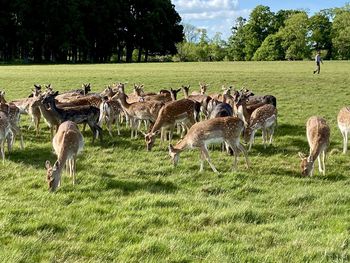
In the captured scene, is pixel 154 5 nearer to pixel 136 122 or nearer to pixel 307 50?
pixel 307 50

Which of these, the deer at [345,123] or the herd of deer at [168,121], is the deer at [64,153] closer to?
the herd of deer at [168,121]

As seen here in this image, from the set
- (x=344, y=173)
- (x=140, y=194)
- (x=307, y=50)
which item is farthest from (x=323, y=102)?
(x=307, y=50)

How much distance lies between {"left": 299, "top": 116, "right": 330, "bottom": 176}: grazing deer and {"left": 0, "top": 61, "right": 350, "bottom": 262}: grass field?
22 cm

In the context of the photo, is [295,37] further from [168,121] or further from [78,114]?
[78,114]

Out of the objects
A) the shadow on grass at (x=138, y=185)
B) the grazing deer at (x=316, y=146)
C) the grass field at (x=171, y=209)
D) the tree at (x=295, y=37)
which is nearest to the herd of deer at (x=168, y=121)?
the grazing deer at (x=316, y=146)

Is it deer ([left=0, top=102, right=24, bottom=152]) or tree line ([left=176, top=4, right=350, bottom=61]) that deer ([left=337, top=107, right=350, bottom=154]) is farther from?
tree line ([left=176, top=4, right=350, bottom=61])

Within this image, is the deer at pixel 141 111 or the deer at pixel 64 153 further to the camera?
the deer at pixel 141 111

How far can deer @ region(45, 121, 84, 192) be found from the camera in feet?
21.6

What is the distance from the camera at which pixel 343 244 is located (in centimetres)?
477

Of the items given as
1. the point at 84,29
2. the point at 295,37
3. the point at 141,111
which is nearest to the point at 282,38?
the point at 295,37

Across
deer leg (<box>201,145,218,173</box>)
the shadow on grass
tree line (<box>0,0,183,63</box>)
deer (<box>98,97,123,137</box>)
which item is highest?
tree line (<box>0,0,183,63</box>)

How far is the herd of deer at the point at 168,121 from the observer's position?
7.60 metres

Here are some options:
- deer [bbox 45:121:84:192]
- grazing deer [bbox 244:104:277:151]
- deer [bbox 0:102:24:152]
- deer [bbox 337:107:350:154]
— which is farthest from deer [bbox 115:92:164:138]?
deer [bbox 337:107:350:154]

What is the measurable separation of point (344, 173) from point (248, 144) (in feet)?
7.87
